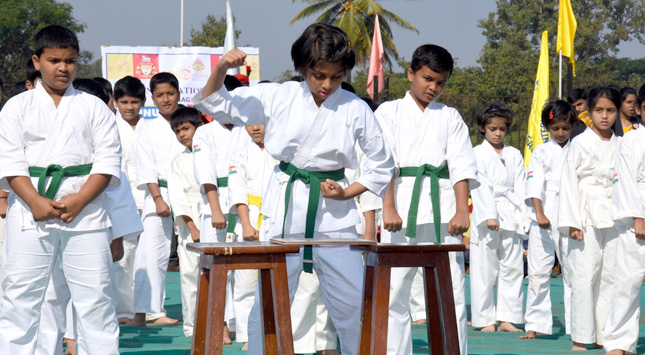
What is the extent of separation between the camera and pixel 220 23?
41.5 metres

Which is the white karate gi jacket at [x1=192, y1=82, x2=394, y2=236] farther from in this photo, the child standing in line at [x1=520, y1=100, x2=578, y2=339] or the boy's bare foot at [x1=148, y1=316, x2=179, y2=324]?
the boy's bare foot at [x1=148, y1=316, x2=179, y2=324]

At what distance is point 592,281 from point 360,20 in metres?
30.0

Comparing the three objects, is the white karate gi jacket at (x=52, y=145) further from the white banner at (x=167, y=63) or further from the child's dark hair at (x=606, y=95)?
the white banner at (x=167, y=63)

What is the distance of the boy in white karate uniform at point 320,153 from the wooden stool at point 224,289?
15 cm

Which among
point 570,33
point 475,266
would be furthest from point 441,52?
point 570,33

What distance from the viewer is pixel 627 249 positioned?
580 centimetres

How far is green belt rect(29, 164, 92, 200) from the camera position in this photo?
4.23 metres

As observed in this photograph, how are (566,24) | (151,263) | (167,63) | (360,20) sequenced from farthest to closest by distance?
(360,20) → (566,24) → (167,63) → (151,263)

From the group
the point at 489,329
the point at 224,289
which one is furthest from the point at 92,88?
the point at 489,329

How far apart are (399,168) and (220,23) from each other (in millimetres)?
37439

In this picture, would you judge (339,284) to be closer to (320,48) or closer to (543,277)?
(320,48)

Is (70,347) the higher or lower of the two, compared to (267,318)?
lower

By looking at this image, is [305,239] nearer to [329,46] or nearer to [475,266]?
[329,46]

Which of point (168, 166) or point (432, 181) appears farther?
point (168, 166)
